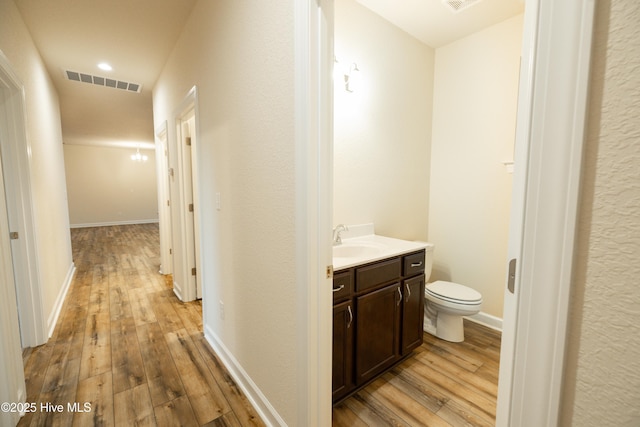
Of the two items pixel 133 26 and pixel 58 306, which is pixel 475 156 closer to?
pixel 133 26

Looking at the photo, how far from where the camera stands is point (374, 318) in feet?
5.58

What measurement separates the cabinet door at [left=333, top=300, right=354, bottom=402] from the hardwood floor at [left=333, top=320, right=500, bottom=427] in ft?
0.55

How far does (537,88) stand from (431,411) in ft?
5.77

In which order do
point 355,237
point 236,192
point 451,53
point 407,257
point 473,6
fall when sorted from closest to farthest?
1. point 236,192
2. point 407,257
3. point 473,6
4. point 355,237
5. point 451,53

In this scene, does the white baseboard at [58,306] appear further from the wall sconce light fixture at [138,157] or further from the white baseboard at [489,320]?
the wall sconce light fixture at [138,157]

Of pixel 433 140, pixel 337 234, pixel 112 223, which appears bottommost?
pixel 112 223

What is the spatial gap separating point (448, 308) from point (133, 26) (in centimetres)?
355

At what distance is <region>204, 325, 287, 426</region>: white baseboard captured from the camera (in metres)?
1.46

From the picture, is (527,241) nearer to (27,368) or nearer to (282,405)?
(282,405)

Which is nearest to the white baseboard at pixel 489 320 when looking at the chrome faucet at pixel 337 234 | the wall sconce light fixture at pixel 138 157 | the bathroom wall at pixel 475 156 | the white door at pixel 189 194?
the bathroom wall at pixel 475 156

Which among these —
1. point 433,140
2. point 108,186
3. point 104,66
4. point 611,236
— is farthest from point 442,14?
point 108,186

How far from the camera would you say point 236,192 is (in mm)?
1697

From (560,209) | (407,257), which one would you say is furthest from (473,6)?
(560,209)

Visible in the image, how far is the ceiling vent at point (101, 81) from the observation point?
3.40 meters
